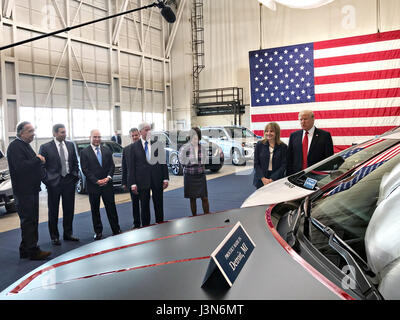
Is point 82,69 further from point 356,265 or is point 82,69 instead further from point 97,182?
point 356,265

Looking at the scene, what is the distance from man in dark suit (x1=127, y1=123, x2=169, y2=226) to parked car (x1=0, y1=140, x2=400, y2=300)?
266 centimetres

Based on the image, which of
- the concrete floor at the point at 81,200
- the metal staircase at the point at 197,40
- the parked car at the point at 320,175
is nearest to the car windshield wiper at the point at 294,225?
the parked car at the point at 320,175

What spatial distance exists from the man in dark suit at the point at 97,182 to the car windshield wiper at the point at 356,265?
353 cm

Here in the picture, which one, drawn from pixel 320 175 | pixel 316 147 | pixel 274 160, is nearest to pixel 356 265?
pixel 320 175

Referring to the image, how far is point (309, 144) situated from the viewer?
374 centimetres

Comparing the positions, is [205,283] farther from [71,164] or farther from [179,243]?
[71,164]

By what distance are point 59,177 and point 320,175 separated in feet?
9.67

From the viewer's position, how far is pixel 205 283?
2.98ft

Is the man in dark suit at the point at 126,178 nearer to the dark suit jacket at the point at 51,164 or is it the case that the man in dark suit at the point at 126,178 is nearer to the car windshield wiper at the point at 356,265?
the dark suit jacket at the point at 51,164

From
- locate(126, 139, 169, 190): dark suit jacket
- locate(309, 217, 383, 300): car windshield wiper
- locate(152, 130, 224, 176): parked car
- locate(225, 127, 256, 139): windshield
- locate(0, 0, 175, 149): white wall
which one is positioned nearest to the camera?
locate(309, 217, 383, 300): car windshield wiper

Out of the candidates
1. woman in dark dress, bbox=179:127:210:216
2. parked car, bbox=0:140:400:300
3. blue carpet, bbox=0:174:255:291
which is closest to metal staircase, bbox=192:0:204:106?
blue carpet, bbox=0:174:255:291

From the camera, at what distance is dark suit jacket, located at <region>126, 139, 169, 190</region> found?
427cm

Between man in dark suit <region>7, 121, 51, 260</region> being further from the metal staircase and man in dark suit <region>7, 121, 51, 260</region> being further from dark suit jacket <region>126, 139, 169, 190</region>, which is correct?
the metal staircase
